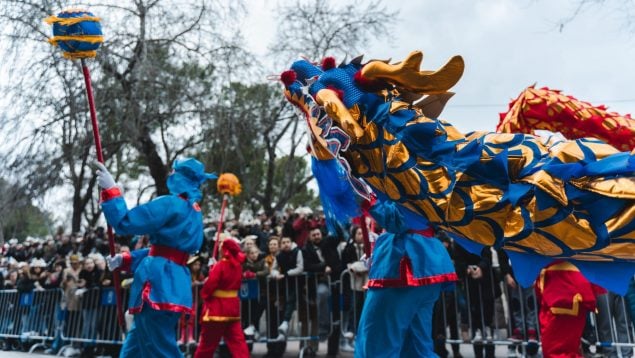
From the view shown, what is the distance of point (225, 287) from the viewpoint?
6.22 metres

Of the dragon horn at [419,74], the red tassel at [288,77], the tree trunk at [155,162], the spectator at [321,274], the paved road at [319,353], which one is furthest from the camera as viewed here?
the tree trunk at [155,162]

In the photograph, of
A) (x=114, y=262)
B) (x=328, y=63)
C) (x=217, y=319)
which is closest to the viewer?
(x=328, y=63)

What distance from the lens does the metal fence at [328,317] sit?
6.28 metres

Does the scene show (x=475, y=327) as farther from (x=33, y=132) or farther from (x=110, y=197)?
(x=33, y=132)

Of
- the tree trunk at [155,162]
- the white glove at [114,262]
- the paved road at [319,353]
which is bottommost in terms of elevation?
the paved road at [319,353]

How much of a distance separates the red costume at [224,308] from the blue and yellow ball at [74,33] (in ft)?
8.32

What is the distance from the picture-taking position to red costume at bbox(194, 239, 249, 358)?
5910 mm

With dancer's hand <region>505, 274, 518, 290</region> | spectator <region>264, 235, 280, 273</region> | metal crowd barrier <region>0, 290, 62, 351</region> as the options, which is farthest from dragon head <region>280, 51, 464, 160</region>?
metal crowd barrier <region>0, 290, 62, 351</region>

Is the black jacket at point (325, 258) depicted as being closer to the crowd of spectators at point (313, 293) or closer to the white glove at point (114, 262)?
the crowd of spectators at point (313, 293)

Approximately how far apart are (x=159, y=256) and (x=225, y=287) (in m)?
1.70

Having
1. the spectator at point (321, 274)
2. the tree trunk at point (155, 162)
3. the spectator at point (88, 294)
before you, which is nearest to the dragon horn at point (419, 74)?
the spectator at point (321, 274)

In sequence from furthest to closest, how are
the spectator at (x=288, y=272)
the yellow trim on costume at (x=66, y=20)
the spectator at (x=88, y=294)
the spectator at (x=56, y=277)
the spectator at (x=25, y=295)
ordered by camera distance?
1. the spectator at (x=25, y=295)
2. the spectator at (x=56, y=277)
3. the spectator at (x=88, y=294)
4. the spectator at (x=288, y=272)
5. the yellow trim on costume at (x=66, y=20)

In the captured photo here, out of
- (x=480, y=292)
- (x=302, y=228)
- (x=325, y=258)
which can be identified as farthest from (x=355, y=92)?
(x=302, y=228)

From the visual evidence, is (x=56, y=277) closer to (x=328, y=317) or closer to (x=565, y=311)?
(x=328, y=317)
